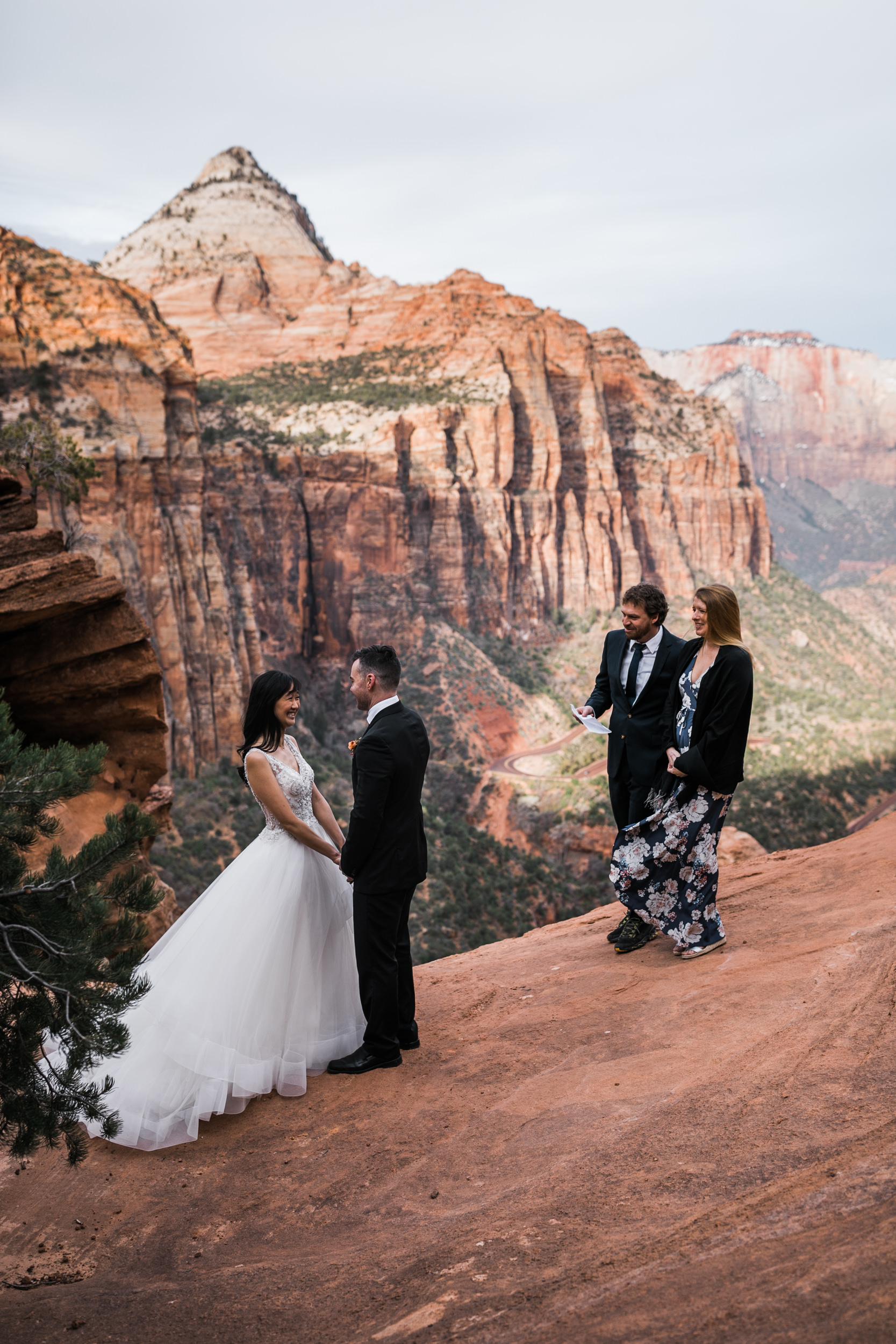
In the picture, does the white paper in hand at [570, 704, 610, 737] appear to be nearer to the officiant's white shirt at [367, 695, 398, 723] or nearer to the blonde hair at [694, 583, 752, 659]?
the blonde hair at [694, 583, 752, 659]

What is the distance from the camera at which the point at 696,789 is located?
584 cm

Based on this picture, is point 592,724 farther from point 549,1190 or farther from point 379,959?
point 549,1190

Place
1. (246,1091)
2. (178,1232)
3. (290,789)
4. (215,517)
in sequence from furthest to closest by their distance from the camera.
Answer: (215,517) < (290,789) < (246,1091) < (178,1232)

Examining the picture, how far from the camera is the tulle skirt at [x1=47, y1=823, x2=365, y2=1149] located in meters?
4.39

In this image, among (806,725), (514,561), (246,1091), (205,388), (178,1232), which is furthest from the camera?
(514,561)

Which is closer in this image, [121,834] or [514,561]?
[121,834]

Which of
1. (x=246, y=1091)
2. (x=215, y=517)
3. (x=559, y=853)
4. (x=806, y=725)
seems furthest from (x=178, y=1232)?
(x=806, y=725)

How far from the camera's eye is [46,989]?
3242 mm

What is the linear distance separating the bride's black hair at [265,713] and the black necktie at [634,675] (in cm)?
247

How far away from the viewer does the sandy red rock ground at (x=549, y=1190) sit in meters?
2.89

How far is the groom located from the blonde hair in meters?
2.09

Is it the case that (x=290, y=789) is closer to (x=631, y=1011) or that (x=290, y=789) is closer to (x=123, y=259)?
(x=631, y=1011)

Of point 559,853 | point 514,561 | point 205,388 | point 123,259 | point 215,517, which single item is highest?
point 123,259

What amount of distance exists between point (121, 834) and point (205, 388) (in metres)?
51.4
